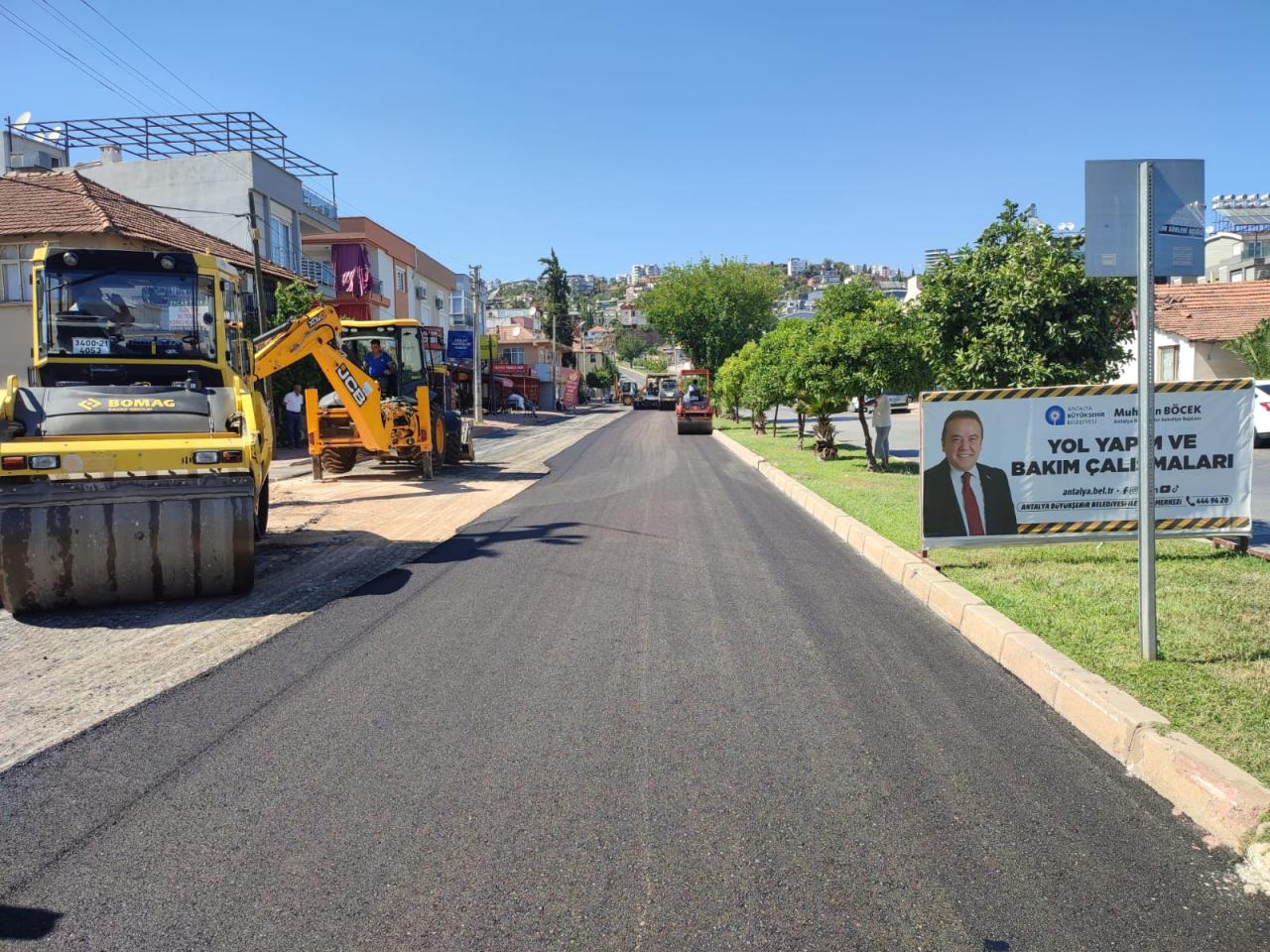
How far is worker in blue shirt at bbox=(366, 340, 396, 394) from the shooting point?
1805cm

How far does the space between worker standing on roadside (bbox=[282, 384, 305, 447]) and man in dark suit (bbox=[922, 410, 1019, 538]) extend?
21662mm

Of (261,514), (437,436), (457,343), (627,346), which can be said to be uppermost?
(627,346)

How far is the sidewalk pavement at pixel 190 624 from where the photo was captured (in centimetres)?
543

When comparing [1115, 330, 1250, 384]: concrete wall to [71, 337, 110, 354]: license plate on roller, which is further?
[1115, 330, 1250, 384]: concrete wall

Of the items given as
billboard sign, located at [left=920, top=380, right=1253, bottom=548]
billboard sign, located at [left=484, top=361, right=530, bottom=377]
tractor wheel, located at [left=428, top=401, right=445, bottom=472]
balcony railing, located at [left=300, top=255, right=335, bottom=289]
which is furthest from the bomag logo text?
billboard sign, located at [left=484, top=361, right=530, bottom=377]

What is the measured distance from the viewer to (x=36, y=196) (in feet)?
→ 76.3

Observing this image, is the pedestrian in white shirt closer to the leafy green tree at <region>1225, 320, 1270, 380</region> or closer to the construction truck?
the construction truck

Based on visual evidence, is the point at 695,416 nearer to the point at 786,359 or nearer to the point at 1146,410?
the point at 786,359

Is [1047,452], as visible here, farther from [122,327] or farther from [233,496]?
[122,327]

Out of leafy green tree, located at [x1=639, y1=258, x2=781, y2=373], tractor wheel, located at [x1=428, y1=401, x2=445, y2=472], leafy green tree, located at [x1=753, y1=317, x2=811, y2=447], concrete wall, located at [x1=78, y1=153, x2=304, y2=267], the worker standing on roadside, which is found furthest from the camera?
leafy green tree, located at [x1=639, y1=258, x2=781, y2=373]

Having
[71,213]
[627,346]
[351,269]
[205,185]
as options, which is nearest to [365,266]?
[351,269]

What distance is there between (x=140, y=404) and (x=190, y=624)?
2.19 meters

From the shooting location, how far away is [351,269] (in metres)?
44.3

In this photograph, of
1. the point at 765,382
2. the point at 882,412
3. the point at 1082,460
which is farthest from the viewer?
the point at 765,382
